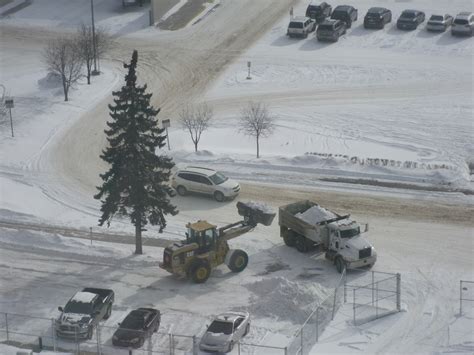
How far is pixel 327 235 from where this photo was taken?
125 ft


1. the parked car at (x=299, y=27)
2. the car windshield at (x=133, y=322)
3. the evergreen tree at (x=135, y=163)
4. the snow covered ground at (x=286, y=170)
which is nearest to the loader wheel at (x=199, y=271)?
the snow covered ground at (x=286, y=170)

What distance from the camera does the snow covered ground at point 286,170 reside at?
3450cm

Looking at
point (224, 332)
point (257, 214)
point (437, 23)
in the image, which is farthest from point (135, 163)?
point (437, 23)

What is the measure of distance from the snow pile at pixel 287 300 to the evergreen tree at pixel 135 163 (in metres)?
5.65

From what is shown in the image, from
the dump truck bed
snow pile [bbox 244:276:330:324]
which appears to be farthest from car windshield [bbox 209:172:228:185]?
snow pile [bbox 244:276:330:324]

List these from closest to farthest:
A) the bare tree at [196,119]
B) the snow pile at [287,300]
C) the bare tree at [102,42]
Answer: the snow pile at [287,300] → the bare tree at [196,119] → the bare tree at [102,42]

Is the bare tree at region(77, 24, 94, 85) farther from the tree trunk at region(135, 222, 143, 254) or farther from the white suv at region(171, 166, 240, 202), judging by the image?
the tree trunk at region(135, 222, 143, 254)

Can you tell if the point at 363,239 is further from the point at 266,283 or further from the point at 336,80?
the point at 336,80

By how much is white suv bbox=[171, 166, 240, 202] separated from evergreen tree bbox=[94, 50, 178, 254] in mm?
6047

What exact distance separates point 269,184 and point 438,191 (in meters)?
7.67

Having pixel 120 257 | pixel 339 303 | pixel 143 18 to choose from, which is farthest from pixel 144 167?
pixel 143 18

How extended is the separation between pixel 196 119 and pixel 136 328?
21.0m

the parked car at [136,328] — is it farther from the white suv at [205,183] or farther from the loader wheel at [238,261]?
the white suv at [205,183]

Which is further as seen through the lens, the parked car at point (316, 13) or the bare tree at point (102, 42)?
the parked car at point (316, 13)
